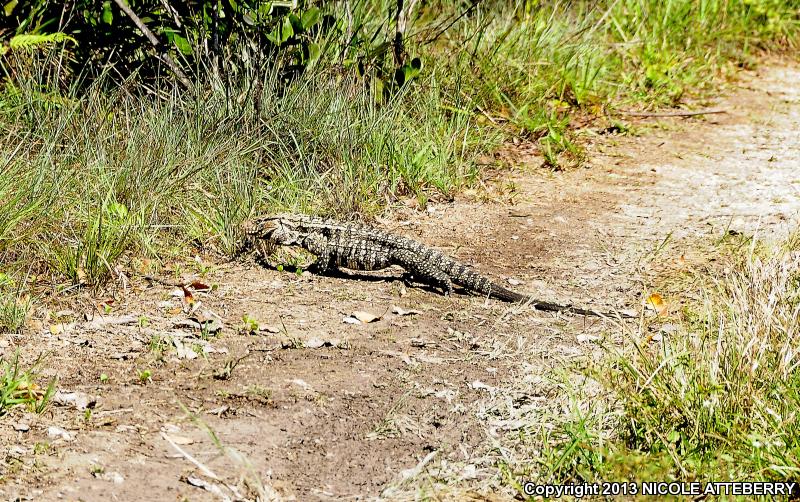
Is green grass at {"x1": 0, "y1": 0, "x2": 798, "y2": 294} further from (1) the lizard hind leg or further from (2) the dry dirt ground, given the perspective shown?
(1) the lizard hind leg

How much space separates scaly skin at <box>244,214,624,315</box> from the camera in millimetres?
6188

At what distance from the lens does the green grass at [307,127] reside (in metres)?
6.16

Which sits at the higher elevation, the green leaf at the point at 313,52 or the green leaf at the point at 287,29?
the green leaf at the point at 287,29

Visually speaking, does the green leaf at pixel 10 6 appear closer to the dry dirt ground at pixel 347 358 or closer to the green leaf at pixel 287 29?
the green leaf at pixel 287 29

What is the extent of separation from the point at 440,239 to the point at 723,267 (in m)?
2.01

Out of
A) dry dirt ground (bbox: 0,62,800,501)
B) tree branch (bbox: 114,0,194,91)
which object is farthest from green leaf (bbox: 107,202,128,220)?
tree branch (bbox: 114,0,194,91)

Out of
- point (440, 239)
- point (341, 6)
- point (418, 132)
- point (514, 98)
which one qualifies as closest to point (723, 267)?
point (440, 239)

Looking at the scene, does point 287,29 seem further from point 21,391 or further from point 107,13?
point 21,391

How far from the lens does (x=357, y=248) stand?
6.37 m

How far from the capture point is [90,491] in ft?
12.6

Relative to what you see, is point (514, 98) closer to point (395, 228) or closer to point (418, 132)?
point (418, 132)

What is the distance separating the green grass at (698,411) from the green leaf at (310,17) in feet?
13.3

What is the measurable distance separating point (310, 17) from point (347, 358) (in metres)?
3.45

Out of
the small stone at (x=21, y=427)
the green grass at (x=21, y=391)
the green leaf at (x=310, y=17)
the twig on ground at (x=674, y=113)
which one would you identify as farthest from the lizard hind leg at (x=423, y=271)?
the twig on ground at (x=674, y=113)
